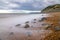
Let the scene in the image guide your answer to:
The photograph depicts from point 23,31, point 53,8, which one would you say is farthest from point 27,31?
point 53,8

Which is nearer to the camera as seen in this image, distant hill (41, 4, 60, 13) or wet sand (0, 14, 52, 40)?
wet sand (0, 14, 52, 40)

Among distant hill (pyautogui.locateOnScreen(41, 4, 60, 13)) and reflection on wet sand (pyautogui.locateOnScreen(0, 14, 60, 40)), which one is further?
distant hill (pyautogui.locateOnScreen(41, 4, 60, 13))

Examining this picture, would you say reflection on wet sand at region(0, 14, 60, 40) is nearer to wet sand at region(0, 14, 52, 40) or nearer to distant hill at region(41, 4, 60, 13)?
wet sand at region(0, 14, 52, 40)

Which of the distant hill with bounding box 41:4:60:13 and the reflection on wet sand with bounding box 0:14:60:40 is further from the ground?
the distant hill with bounding box 41:4:60:13

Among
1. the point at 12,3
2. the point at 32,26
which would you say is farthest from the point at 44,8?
the point at 32,26

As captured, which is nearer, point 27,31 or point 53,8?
point 27,31

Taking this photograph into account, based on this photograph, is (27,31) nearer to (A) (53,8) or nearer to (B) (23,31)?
(B) (23,31)

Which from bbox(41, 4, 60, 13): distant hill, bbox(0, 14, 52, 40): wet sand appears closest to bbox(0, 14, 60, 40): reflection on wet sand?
bbox(0, 14, 52, 40): wet sand

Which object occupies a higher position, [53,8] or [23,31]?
[53,8]

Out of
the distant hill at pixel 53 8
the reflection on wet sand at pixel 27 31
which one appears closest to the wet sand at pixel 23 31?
the reflection on wet sand at pixel 27 31

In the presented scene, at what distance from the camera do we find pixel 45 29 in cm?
179

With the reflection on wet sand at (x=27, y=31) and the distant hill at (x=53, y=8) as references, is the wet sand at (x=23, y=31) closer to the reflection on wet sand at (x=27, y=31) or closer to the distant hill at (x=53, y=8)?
the reflection on wet sand at (x=27, y=31)

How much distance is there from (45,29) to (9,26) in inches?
17.1

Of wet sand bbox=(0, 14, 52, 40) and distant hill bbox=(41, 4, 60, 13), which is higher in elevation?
distant hill bbox=(41, 4, 60, 13)
